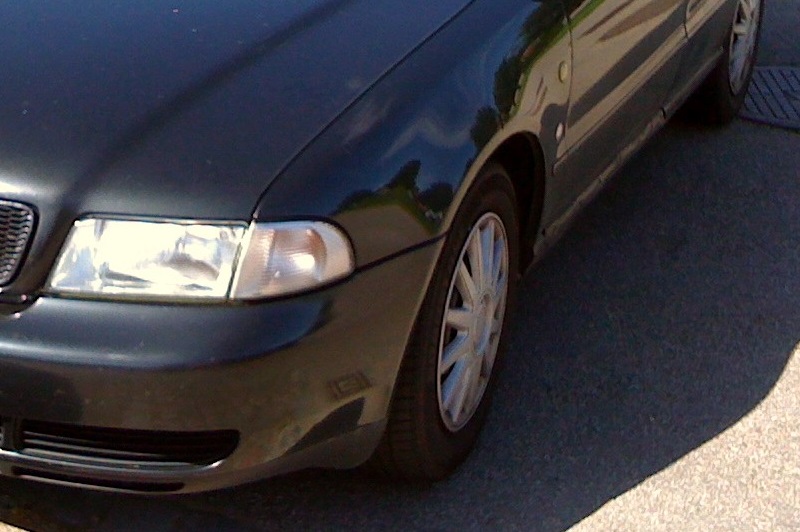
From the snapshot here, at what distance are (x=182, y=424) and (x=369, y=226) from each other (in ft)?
1.70

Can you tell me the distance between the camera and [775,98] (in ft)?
18.8

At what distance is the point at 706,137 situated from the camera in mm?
5320

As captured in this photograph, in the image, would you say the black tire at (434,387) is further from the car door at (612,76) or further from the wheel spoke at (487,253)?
the car door at (612,76)

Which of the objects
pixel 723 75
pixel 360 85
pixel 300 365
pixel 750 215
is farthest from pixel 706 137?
pixel 300 365

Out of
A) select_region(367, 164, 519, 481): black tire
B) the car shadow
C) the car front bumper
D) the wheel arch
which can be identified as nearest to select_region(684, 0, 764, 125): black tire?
the car shadow

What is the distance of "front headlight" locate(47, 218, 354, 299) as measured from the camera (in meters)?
2.39

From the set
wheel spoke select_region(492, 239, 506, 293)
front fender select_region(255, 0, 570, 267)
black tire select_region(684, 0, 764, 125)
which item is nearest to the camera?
front fender select_region(255, 0, 570, 267)

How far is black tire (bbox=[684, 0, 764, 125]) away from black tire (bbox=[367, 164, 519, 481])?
2193 mm

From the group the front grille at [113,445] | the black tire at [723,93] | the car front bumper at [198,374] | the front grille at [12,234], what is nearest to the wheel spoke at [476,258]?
the car front bumper at [198,374]

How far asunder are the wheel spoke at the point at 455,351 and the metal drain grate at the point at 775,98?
9.45ft

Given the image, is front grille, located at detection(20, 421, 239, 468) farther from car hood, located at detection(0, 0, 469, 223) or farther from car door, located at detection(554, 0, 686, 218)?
car door, located at detection(554, 0, 686, 218)

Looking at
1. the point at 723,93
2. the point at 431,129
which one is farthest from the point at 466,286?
→ the point at 723,93

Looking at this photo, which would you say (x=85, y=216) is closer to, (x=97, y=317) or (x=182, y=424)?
(x=97, y=317)

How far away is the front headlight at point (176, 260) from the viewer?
2393 millimetres
